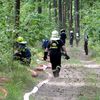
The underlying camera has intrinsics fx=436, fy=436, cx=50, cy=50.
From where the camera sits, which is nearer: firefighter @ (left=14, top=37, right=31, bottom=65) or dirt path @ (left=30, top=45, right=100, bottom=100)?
dirt path @ (left=30, top=45, right=100, bottom=100)

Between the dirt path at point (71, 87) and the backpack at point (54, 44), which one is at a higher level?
the backpack at point (54, 44)

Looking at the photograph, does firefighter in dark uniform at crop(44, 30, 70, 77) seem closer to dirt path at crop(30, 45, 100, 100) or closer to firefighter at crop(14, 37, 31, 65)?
dirt path at crop(30, 45, 100, 100)

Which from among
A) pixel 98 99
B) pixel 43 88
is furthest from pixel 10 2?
pixel 98 99

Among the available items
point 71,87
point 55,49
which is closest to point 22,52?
point 55,49

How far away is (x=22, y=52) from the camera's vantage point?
1562 cm

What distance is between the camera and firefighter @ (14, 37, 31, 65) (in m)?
15.0

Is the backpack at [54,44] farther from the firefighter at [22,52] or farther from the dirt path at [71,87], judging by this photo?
the dirt path at [71,87]

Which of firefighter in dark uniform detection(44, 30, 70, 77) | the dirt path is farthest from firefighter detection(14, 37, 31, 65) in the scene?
the dirt path

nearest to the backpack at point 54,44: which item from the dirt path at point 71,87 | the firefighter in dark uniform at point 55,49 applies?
the firefighter in dark uniform at point 55,49

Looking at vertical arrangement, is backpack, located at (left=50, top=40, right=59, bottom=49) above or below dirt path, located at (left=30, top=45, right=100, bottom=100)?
above

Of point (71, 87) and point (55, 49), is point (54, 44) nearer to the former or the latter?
point (55, 49)

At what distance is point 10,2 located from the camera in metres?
15.3

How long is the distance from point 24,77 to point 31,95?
2.18 meters

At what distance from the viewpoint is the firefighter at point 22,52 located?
15034 mm
